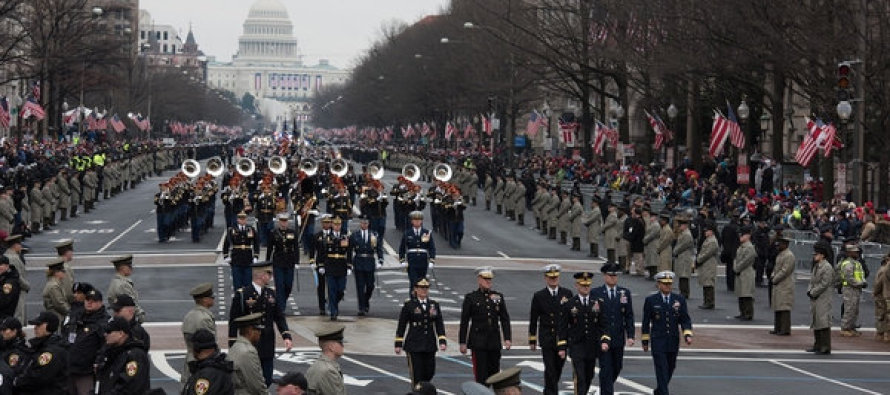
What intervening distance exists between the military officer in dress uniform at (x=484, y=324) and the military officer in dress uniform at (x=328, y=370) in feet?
17.8

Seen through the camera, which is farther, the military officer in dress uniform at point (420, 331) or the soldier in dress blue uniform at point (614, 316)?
the soldier in dress blue uniform at point (614, 316)

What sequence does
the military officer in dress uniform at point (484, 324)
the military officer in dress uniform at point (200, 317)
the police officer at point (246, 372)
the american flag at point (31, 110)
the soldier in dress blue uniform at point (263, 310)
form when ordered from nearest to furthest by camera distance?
Result: the police officer at point (246, 372)
the military officer in dress uniform at point (200, 317)
the soldier in dress blue uniform at point (263, 310)
the military officer in dress uniform at point (484, 324)
the american flag at point (31, 110)

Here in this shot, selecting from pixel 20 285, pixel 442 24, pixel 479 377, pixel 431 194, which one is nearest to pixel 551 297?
pixel 479 377

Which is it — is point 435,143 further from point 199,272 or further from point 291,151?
point 199,272

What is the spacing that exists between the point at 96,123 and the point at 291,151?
13272 millimetres

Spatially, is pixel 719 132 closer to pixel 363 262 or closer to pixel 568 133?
pixel 568 133

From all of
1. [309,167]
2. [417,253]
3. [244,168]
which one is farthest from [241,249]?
[309,167]

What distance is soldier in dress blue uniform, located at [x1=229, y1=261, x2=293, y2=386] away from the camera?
62.6 ft

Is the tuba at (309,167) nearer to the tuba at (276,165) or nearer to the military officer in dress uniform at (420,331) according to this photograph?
the tuba at (276,165)

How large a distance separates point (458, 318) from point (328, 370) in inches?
613

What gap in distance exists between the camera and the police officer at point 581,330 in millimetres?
19688

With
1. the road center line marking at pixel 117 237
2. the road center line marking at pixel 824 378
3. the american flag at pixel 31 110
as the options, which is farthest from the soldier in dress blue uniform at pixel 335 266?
the american flag at pixel 31 110

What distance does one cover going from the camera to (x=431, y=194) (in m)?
48.7

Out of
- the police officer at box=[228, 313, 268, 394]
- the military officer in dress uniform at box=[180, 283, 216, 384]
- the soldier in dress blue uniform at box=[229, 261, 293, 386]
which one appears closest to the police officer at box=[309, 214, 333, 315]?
the soldier in dress blue uniform at box=[229, 261, 293, 386]
